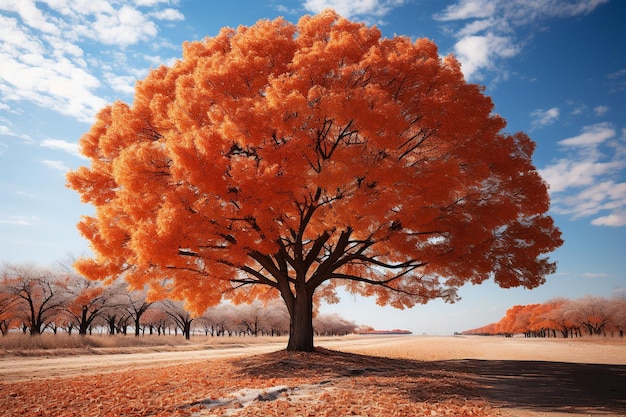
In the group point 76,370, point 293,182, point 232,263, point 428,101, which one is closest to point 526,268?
point 428,101

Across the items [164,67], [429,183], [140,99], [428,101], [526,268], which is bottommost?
[526,268]

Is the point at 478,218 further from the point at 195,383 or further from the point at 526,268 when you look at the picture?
the point at 195,383

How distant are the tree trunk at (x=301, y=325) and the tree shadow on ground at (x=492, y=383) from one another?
84 centimetres

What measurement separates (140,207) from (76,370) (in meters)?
6.70

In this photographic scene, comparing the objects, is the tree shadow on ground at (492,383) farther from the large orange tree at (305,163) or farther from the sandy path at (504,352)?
the sandy path at (504,352)

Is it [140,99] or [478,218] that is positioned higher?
[140,99]

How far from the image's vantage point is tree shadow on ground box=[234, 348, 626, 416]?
24.4 ft

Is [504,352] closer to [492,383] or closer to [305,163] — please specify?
[492,383]

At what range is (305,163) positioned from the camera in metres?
11.4

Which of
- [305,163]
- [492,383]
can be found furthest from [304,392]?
[305,163]

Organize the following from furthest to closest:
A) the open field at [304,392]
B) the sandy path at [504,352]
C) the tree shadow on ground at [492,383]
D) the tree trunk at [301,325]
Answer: the sandy path at [504,352], the tree trunk at [301,325], the tree shadow on ground at [492,383], the open field at [304,392]

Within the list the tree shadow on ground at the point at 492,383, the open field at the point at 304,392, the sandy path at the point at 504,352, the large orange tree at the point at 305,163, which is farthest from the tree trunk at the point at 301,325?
the sandy path at the point at 504,352

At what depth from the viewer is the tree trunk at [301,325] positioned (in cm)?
1527

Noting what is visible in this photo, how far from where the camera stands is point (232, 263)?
1341 cm
